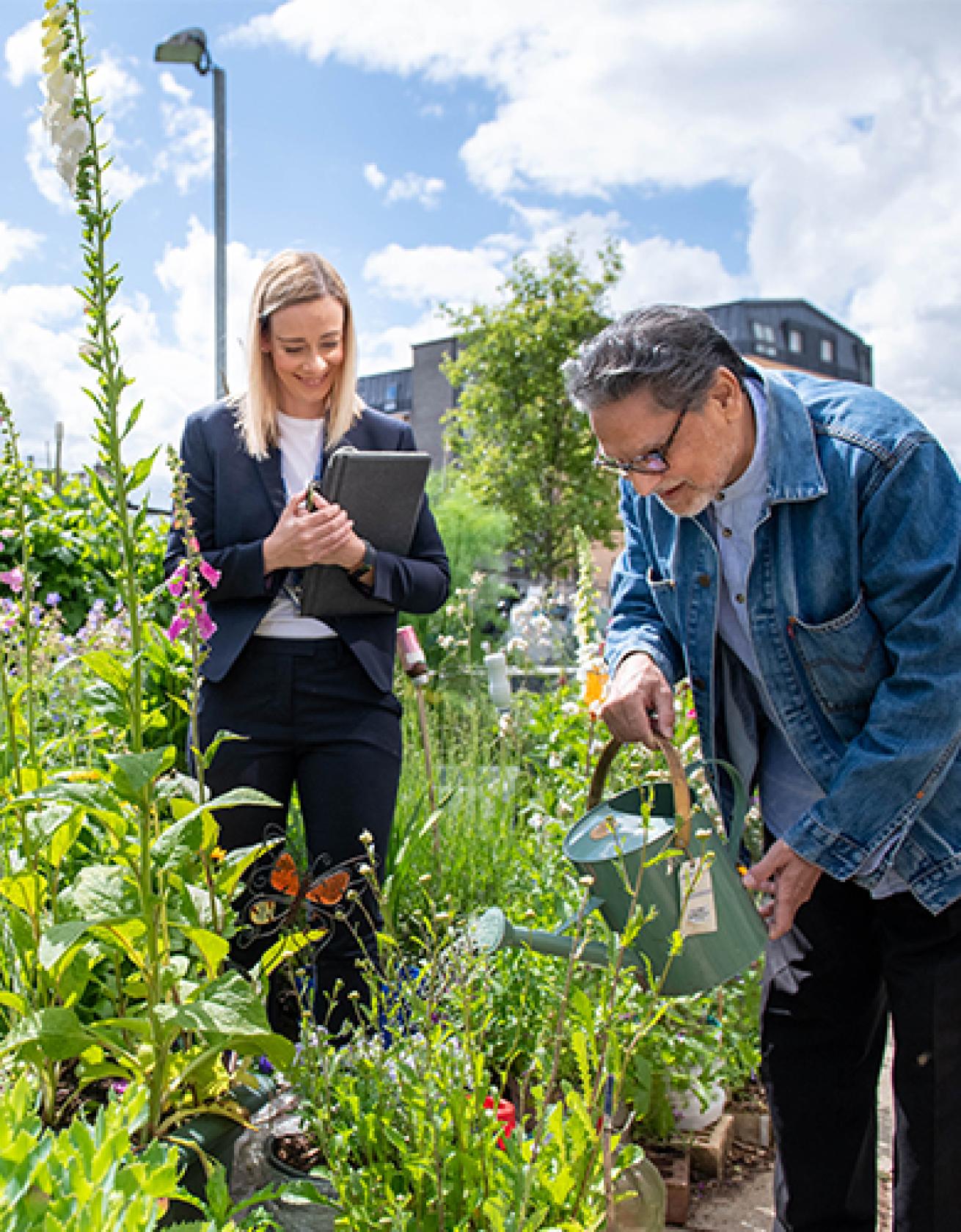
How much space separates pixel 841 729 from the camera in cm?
161

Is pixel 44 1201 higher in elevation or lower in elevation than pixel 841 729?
lower

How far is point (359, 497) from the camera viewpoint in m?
2.17

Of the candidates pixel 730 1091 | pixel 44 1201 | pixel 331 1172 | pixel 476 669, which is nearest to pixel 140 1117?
pixel 44 1201

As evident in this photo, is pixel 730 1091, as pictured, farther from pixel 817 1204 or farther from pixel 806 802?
pixel 806 802

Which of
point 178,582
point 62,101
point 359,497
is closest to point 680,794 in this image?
point 178,582

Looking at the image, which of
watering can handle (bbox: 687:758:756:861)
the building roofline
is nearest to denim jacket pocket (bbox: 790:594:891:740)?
watering can handle (bbox: 687:758:756:861)

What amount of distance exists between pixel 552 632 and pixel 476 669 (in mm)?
1134

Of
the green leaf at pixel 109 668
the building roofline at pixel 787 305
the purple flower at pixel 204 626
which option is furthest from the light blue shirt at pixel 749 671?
the building roofline at pixel 787 305

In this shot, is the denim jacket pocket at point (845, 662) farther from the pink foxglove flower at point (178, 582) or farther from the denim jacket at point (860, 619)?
the pink foxglove flower at point (178, 582)

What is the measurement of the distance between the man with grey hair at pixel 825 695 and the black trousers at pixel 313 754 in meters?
0.55

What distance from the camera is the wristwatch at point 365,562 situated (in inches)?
83.1

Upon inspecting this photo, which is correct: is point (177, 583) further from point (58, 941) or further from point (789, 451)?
point (789, 451)

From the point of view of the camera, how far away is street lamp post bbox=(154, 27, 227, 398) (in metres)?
7.01

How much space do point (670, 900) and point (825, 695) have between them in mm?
381
